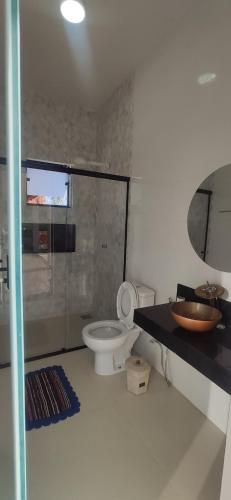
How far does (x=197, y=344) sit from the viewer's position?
3.94 feet

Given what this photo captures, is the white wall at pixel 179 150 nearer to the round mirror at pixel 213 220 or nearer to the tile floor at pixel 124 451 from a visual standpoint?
the round mirror at pixel 213 220

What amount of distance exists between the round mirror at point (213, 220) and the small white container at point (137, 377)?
3.19 ft

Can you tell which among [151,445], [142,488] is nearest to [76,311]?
[151,445]

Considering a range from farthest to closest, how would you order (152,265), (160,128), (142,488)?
(152,265) < (160,128) < (142,488)

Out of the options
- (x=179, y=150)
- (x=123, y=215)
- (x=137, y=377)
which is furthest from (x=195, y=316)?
(x=123, y=215)

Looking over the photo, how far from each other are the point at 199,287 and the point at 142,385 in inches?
36.5

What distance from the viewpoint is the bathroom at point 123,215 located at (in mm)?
1408

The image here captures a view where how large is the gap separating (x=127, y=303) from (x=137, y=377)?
649 mm

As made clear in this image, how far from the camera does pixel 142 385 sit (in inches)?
78.5

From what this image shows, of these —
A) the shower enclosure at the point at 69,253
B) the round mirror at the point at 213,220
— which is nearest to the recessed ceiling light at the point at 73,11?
the shower enclosure at the point at 69,253

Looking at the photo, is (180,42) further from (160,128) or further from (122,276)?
(122,276)

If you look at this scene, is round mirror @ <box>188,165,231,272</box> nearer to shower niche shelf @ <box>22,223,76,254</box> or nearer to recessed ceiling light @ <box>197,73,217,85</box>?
recessed ceiling light @ <box>197,73,217,85</box>

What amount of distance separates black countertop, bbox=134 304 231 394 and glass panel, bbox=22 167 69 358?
5.16ft

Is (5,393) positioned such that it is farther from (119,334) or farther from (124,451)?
(119,334)
